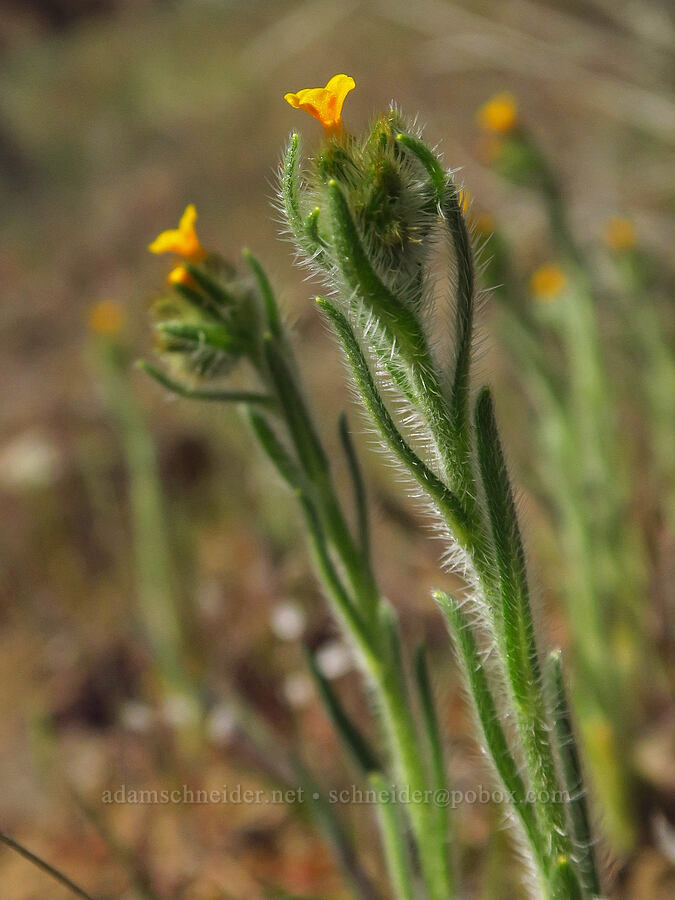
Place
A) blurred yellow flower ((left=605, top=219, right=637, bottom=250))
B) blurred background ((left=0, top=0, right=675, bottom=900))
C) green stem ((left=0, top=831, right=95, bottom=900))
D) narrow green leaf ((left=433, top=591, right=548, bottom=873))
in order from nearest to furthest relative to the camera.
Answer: narrow green leaf ((left=433, top=591, right=548, bottom=873)), green stem ((left=0, top=831, right=95, bottom=900)), blurred background ((left=0, top=0, right=675, bottom=900)), blurred yellow flower ((left=605, top=219, right=637, bottom=250))

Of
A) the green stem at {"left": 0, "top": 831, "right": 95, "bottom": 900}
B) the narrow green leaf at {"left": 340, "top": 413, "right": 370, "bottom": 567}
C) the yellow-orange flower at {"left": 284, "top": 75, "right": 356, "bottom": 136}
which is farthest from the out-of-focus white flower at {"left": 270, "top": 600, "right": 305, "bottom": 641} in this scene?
the yellow-orange flower at {"left": 284, "top": 75, "right": 356, "bottom": 136}

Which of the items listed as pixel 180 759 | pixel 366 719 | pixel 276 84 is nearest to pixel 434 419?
pixel 366 719

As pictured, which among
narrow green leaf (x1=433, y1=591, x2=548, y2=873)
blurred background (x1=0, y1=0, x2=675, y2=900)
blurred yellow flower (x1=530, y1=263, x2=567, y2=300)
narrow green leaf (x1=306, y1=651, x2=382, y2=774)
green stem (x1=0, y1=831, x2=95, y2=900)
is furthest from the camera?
blurred yellow flower (x1=530, y1=263, x2=567, y2=300)

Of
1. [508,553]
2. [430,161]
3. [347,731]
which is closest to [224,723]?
[347,731]

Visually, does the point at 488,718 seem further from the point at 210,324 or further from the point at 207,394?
the point at 210,324

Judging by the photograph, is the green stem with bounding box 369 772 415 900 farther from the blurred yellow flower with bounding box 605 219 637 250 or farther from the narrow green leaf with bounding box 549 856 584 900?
the blurred yellow flower with bounding box 605 219 637 250
